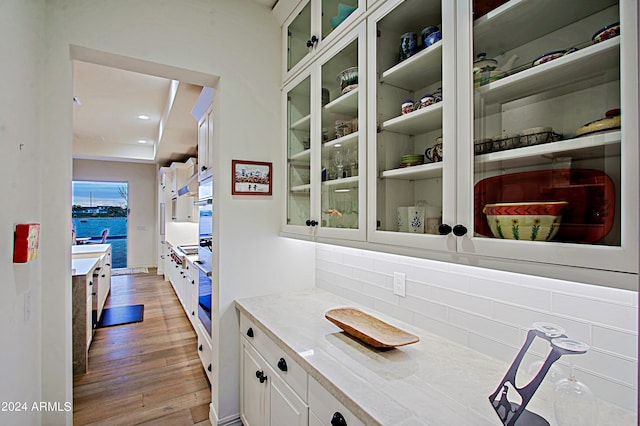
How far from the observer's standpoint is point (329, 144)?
5.57 ft

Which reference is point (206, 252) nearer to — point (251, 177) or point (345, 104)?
point (251, 177)

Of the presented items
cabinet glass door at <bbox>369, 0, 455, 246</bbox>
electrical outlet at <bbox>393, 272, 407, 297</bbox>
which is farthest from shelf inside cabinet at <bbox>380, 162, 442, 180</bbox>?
electrical outlet at <bbox>393, 272, 407, 297</bbox>

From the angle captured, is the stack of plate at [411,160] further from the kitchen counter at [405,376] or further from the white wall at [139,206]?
the white wall at [139,206]

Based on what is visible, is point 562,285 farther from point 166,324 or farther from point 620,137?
point 166,324

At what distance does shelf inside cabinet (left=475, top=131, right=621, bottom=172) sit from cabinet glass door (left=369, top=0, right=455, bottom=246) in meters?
0.12

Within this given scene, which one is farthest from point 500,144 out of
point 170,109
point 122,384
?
point 170,109

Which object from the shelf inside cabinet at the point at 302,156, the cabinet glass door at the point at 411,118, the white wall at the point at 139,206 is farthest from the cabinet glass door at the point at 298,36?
the white wall at the point at 139,206

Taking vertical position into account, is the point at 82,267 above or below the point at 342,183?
below

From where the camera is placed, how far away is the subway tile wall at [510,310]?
36.3 inches

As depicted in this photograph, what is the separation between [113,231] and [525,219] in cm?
1040

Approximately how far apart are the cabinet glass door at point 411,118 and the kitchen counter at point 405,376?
18.2 inches

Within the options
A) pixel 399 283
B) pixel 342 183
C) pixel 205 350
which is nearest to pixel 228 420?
pixel 205 350

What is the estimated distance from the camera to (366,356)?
1254mm

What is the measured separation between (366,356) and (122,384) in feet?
8.02
